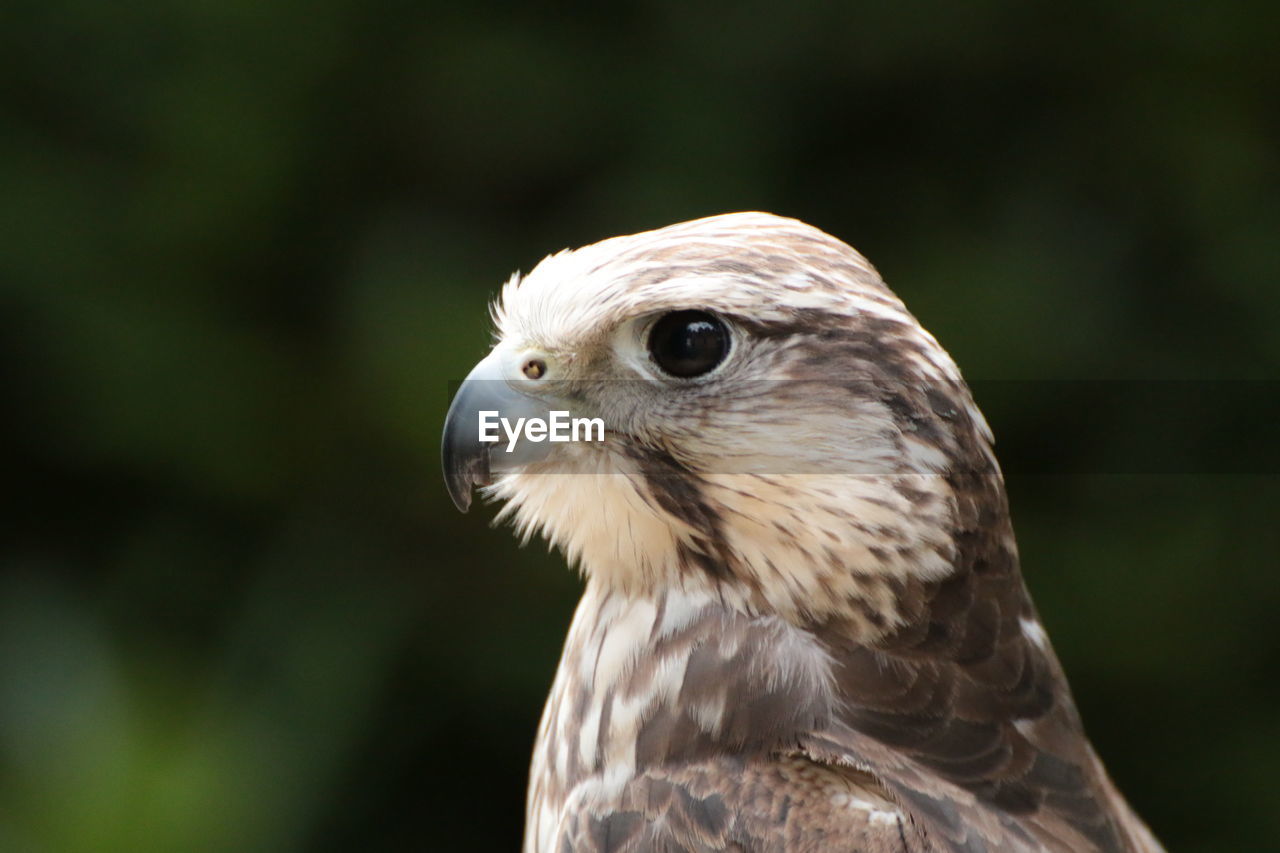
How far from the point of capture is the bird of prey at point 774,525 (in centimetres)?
171

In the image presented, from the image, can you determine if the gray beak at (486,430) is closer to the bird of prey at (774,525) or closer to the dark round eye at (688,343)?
the bird of prey at (774,525)

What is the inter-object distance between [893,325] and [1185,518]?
1.75 meters

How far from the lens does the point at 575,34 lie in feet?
10.7

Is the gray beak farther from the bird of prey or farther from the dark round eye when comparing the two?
the dark round eye

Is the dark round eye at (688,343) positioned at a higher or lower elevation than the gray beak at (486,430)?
higher

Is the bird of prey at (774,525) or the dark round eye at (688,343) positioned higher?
the dark round eye at (688,343)

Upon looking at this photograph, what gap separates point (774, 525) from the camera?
1.75m

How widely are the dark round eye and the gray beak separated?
0.17 m

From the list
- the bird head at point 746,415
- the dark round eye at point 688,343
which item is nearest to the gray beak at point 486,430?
the bird head at point 746,415

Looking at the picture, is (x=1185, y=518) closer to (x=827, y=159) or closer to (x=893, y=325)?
(x=827, y=159)

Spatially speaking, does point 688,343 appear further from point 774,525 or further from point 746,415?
point 774,525

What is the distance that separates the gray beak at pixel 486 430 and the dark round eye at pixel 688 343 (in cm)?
17

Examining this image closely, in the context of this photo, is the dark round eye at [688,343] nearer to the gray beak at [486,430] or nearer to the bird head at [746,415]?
the bird head at [746,415]

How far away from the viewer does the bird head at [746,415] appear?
5.65ft
